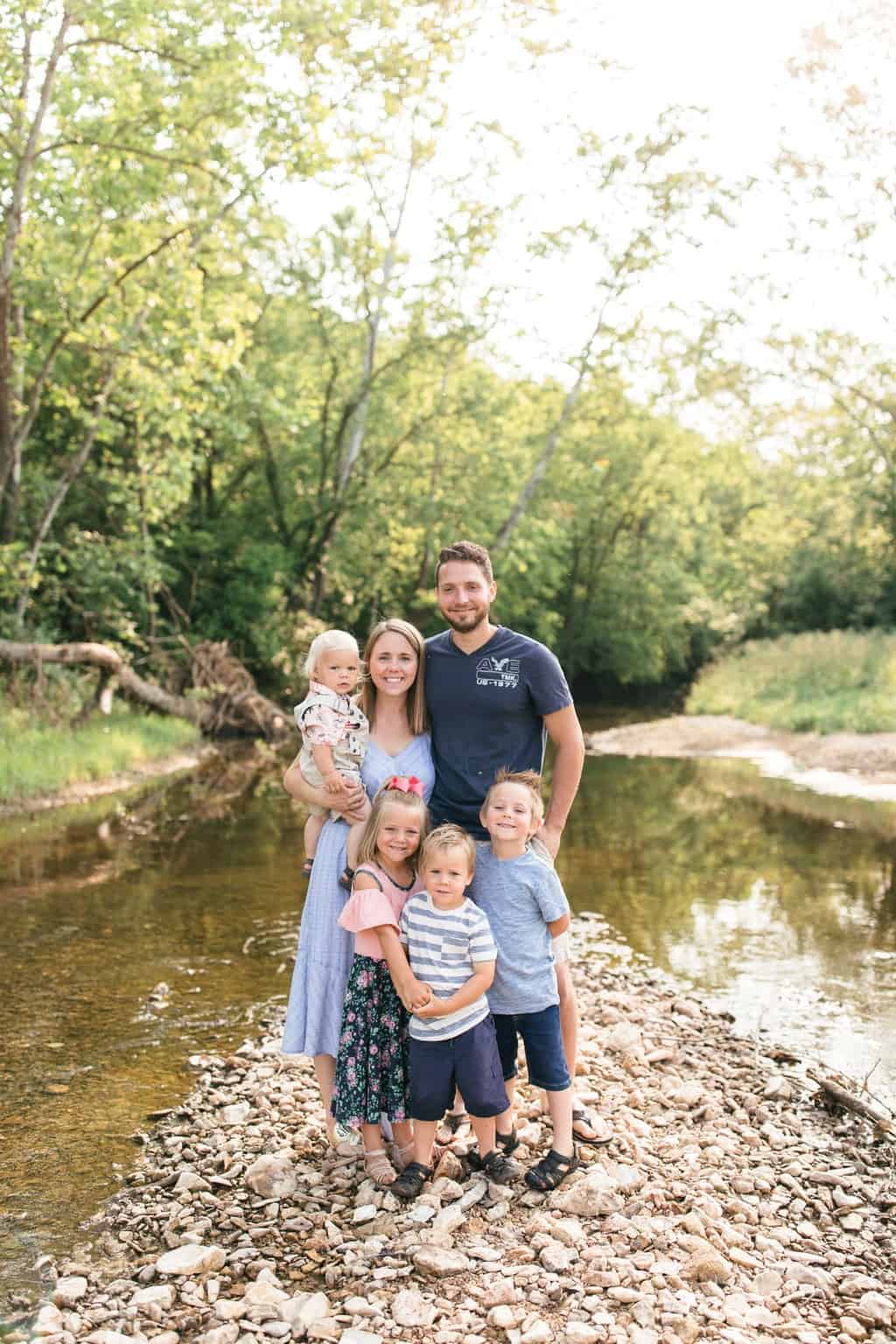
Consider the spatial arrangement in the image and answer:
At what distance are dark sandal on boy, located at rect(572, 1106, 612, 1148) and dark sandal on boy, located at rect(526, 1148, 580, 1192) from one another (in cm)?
32

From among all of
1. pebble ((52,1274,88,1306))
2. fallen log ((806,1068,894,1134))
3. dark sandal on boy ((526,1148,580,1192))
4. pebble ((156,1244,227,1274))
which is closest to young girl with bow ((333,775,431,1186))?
dark sandal on boy ((526,1148,580,1192))

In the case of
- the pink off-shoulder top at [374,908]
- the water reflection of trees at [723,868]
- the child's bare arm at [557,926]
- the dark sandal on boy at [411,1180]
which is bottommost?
the water reflection of trees at [723,868]

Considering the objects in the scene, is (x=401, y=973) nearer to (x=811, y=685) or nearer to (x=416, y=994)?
(x=416, y=994)

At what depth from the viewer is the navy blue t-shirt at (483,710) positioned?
4.87m

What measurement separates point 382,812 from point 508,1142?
1.53 metres

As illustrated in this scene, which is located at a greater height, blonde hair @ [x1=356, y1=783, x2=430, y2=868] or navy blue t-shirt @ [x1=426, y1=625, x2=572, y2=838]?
navy blue t-shirt @ [x1=426, y1=625, x2=572, y2=838]

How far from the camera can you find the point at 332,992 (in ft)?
15.8

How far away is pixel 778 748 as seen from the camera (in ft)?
72.4

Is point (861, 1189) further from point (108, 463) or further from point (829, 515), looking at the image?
point (829, 515)

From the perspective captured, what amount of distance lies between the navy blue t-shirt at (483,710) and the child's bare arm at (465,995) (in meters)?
0.62

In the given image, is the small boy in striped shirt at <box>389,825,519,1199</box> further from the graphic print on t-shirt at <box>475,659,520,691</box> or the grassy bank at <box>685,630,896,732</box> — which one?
the grassy bank at <box>685,630,896,732</box>

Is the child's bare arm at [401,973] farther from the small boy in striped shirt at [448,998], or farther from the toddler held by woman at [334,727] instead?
the toddler held by woman at [334,727]

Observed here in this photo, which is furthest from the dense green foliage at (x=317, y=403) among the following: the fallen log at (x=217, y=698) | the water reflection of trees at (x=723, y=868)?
the water reflection of trees at (x=723, y=868)

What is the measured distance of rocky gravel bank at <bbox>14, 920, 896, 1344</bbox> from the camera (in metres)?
3.62
